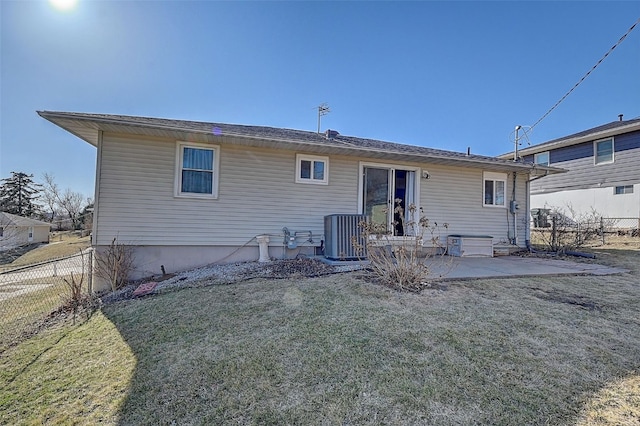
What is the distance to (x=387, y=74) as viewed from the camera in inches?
405

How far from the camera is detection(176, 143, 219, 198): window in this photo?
636 cm

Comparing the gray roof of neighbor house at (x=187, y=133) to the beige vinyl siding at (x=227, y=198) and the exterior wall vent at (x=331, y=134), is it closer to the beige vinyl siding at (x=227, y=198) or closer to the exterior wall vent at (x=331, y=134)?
the beige vinyl siding at (x=227, y=198)

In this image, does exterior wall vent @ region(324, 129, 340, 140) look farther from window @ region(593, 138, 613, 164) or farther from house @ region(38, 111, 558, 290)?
window @ region(593, 138, 613, 164)

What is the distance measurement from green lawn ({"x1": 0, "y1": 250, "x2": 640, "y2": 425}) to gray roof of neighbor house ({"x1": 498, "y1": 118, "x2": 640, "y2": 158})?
43.7 feet

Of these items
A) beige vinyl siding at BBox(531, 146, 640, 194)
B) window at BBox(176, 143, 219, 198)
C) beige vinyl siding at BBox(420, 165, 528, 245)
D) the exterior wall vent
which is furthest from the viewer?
beige vinyl siding at BBox(531, 146, 640, 194)

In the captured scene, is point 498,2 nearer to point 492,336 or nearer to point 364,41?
point 364,41

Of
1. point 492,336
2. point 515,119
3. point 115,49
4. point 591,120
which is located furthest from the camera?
point 591,120

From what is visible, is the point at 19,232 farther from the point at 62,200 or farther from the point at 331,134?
the point at 331,134

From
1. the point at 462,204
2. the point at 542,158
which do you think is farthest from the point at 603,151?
the point at 462,204

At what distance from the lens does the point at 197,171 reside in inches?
255

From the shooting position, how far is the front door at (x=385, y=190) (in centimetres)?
797

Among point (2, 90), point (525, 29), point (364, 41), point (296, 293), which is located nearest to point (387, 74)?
point (364, 41)

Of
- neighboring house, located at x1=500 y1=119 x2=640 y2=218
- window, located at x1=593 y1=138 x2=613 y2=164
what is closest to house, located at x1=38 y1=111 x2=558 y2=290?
neighboring house, located at x1=500 y1=119 x2=640 y2=218

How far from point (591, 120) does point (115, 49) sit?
2126 cm
